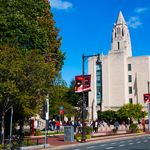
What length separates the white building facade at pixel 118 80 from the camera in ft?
354

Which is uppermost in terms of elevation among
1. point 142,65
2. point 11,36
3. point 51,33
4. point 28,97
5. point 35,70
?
point 142,65

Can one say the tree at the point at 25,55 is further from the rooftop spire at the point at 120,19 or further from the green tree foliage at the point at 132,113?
the rooftop spire at the point at 120,19

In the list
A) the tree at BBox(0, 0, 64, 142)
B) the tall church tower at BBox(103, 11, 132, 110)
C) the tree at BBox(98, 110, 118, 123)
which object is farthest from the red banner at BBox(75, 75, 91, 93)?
the tall church tower at BBox(103, 11, 132, 110)

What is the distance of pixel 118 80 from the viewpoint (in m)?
109

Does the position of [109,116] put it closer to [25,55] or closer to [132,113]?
[132,113]

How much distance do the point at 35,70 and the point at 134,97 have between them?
8597 cm

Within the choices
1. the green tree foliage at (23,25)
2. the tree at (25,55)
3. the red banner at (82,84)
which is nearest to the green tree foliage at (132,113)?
the tree at (25,55)

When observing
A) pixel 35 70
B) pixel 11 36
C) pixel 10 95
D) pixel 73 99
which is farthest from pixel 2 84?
pixel 73 99

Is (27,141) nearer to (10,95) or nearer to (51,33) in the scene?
(10,95)

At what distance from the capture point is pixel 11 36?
3166 cm

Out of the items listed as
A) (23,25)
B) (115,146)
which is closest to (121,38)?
A: (23,25)

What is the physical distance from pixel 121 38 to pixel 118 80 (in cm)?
1415

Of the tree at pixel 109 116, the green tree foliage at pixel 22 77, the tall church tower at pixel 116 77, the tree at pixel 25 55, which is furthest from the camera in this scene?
the tall church tower at pixel 116 77

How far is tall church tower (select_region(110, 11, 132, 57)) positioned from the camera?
11298 cm
